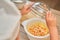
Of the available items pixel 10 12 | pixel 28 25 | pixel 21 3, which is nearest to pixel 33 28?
→ pixel 28 25

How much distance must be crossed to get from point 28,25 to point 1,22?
0.59m

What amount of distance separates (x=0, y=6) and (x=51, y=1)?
1.35 m

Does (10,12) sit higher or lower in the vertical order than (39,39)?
higher

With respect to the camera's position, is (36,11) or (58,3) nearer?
(36,11)

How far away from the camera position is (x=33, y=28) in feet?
3.31

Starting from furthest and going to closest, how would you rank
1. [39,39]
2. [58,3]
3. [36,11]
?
1. [58,3]
2. [36,11]
3. [39,39]

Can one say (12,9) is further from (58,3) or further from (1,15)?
(58,3)

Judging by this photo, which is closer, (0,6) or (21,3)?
(0,6)

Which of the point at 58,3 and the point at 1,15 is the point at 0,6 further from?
the point at 58,3

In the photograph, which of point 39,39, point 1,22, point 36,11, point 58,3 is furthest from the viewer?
point 58,3

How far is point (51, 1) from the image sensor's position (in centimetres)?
177

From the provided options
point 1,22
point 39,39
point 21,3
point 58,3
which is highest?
point 1,22

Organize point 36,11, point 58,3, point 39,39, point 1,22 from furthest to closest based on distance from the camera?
point 58,3 < point 36,11 < point 39,39 < point 1,22

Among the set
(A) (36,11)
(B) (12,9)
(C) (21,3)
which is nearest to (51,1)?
(A) (36,11)
